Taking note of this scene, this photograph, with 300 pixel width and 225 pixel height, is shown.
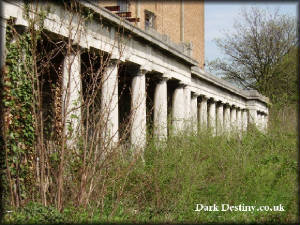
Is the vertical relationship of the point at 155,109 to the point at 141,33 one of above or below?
below

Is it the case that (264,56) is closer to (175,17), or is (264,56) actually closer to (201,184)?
(175,17)

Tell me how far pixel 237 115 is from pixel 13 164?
110 feet

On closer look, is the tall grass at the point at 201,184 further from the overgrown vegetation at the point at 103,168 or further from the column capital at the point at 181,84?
the column capital at the point at 181,84

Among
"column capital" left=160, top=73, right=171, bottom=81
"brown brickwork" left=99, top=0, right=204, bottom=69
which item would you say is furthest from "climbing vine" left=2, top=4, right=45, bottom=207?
"brown brickwork" left=99, top=0, right=204, bottom=69

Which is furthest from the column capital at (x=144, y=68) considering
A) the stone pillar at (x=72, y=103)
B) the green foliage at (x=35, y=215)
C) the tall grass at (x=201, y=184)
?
the green foliage at (x=35, y=215)

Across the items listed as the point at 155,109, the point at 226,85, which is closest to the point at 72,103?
the point at 155,109

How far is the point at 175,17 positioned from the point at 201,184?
25818 millimetres

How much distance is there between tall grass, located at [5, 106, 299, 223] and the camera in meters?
9.54

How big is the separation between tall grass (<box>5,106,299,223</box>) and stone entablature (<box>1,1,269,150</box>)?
1.06m

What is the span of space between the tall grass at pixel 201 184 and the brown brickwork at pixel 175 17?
1599 cm

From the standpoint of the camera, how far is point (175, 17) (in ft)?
114

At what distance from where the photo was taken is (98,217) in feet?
27.4

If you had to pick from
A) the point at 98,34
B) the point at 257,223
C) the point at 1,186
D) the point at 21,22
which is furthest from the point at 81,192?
the point at 98,34

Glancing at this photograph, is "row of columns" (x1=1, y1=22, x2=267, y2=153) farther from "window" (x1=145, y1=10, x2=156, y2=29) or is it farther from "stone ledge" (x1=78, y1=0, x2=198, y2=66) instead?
"window" (x1=145, y1=10, x2=156, y2=29)
